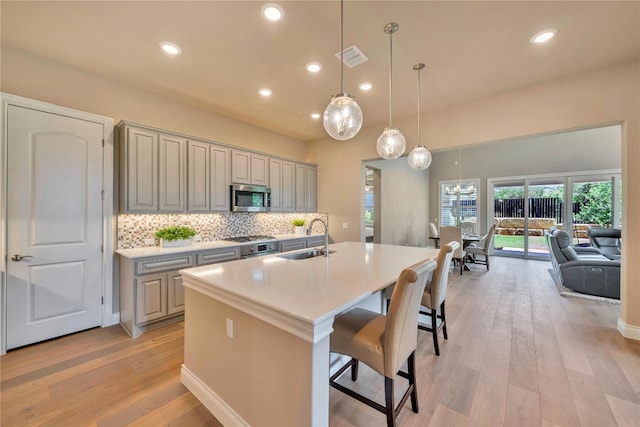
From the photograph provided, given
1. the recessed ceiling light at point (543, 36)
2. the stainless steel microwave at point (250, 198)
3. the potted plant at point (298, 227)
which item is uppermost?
the recessed ceiling light at point (543, 36)

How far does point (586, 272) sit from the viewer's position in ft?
13.0

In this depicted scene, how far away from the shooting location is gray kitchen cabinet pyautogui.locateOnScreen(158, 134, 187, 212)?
124 inches

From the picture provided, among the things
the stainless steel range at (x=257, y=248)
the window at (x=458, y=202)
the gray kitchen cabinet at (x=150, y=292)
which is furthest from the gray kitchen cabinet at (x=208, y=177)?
the window at (x=458, y=202)

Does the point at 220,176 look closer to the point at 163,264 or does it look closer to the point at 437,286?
the point at 163,264

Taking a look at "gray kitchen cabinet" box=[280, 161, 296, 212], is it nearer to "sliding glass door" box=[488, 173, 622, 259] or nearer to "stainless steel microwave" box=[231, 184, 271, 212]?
"stainless steel microwave" box=[231, 184, 271, 212]

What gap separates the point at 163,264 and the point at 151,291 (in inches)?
12.0

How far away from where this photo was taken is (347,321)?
1743 millimetres

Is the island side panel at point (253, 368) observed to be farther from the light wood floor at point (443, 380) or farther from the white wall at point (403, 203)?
the white wall at point (403, 203)

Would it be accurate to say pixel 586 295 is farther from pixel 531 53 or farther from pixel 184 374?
pixel 184 374

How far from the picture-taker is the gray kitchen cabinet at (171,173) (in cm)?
315

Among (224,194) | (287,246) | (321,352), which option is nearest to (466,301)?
(287,246)

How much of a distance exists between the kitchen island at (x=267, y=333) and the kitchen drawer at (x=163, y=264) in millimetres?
1230

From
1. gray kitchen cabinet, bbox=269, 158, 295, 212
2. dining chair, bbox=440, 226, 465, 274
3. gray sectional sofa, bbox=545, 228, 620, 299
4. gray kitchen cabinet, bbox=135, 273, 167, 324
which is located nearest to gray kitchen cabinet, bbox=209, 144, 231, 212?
gray kitchen cabinet, bbox=269, 158, 295, 212

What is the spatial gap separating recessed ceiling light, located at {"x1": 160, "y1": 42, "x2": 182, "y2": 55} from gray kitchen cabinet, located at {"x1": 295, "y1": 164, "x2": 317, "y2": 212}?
2762 mm
